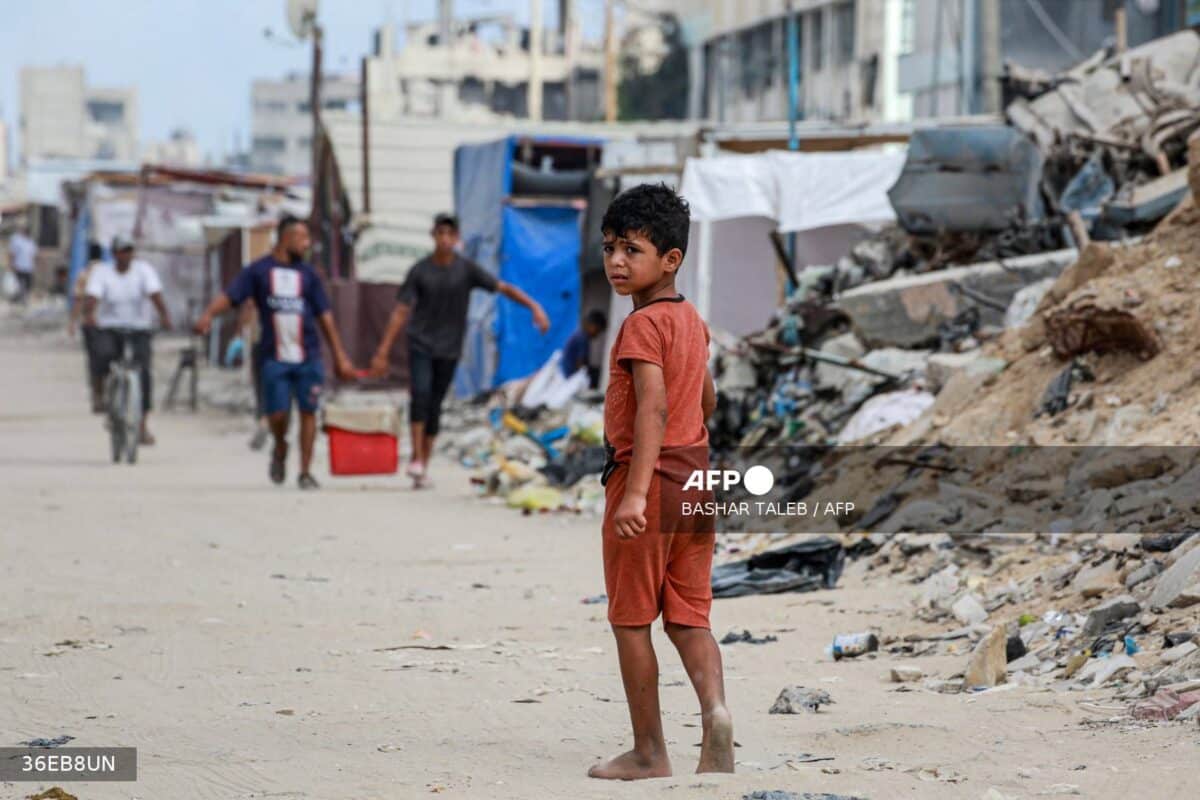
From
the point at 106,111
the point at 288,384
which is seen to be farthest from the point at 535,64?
the point at 106,111

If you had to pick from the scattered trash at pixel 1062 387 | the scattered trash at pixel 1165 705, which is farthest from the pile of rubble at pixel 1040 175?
the scattered trash at pixel 1165 705

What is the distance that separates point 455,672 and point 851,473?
4599 mm

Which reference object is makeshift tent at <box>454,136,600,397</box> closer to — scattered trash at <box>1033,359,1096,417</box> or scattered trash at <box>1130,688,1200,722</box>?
scattered trash at <box>1033,359,1096,417</box>

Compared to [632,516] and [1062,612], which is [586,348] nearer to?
[1062,612]

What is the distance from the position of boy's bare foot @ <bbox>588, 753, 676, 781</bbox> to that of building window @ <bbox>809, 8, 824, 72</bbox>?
127 feet

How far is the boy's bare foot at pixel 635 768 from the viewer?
462cm

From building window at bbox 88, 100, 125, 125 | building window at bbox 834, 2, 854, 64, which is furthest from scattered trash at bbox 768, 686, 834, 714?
building window at bbox 88, 100, 125, 125

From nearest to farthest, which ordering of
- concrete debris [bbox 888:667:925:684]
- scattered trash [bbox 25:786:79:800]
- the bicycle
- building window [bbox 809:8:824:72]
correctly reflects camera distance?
1. scattered trash [bbox 25:786:79:800]
2. concrete debris [bbox 888:667:925:684]
3. the bicycle
4. building window [bbox 809:8:824:72]

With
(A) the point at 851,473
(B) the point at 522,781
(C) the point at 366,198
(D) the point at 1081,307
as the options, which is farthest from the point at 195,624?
(C) the point at 366,198

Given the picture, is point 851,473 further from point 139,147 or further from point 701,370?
point 139,147

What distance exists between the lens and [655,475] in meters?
4.55

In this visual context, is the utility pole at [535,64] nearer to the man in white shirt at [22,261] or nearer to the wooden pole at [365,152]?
the man in white shirt at [22,261]

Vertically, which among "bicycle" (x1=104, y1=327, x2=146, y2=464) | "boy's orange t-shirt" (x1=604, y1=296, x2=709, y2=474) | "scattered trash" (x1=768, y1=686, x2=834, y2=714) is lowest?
"bicycle" (x1=104, y1=327, x2=146, y2=464)

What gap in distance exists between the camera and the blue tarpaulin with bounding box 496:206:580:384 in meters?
20.5
